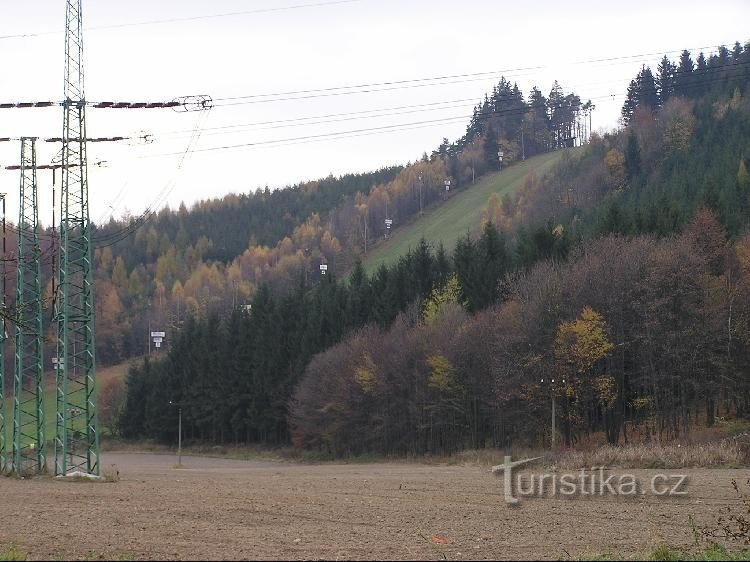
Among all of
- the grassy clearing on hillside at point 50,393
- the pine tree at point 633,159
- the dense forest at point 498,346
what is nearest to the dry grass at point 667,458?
the dense forest at point 498,346

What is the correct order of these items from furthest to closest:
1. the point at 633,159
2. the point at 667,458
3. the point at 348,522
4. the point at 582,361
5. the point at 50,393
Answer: the point at 633,159 < the point at 50,393 < the point at 582,361 < the point at 667,458 < the point at 348,522

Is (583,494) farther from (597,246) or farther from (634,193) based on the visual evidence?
(634,193)

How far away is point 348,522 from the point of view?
2714 cm

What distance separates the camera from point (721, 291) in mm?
73000

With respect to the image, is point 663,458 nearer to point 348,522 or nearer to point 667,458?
point 667,458

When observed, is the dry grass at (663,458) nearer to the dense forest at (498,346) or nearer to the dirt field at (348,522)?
the dirt field at (348,522)

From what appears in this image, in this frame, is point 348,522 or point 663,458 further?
point 663,458

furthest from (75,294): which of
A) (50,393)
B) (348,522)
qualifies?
(50,393)

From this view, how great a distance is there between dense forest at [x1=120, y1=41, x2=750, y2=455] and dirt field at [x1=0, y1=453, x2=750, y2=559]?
2918 centimetres

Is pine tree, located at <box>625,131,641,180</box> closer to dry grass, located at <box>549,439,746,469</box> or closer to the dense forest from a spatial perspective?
the dense forest

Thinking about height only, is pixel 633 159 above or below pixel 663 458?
above

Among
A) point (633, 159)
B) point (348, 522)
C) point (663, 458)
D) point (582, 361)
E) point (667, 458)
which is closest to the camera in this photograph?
point (348, 522)

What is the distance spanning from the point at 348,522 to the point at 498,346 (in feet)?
157

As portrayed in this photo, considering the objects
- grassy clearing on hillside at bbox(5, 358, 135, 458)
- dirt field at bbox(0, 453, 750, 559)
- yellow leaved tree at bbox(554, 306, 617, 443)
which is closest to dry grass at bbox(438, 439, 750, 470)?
dirt field at bbox(0, 453, 750, 559)
